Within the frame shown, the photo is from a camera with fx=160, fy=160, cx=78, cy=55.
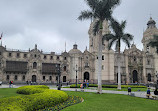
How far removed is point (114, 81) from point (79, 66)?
12.7 metres

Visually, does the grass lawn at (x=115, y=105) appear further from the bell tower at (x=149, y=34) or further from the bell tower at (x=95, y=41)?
the bell tower at (x=149, y=34)

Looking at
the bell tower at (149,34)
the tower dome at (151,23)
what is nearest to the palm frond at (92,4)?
the bell tower at (149,34)

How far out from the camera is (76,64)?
2044 inches

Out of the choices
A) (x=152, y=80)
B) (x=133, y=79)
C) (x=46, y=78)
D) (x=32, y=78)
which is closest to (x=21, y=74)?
(x=32, y=78)

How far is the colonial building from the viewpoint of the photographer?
4688 centimetres

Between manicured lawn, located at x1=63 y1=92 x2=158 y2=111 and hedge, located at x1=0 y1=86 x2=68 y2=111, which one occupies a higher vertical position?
hedge, located at x1=0 y1=86 x2=68 y2=111

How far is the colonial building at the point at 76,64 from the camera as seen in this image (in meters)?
46.9

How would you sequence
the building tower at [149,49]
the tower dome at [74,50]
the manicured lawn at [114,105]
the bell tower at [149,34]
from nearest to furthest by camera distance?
the manicured lawn at [114,105], the tower dome at [74,50], the building tower at [149,49], the bell tower at [149,34]

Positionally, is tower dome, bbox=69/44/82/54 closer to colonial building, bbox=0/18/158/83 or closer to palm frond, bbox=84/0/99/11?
colonial building, bbox=0/18/158/83

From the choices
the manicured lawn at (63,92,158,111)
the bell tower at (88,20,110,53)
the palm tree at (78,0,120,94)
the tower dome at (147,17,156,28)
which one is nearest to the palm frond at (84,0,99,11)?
the palm tree at (78,0,120,94)

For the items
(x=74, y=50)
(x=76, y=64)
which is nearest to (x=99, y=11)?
(x=76, y=64)

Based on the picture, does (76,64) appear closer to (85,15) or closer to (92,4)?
(85,15)

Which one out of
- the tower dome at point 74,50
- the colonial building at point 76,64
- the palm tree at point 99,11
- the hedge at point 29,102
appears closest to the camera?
the hedge at point 29,102

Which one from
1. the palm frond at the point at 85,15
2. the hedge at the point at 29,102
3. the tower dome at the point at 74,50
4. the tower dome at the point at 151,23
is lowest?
the hedge at the point at 29,102
